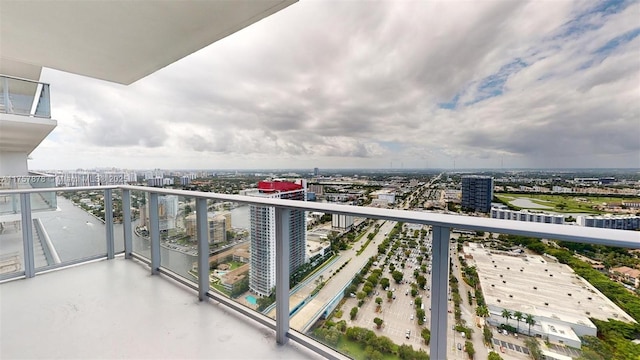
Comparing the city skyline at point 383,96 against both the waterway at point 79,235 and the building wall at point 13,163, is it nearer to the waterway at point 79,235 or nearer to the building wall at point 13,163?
the building wall at point 13,163

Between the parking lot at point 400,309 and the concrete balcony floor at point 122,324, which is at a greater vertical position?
the parking lot at point 400,309

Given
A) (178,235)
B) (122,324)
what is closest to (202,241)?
(178,235)

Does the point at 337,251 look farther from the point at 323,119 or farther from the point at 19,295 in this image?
the point at 323,119

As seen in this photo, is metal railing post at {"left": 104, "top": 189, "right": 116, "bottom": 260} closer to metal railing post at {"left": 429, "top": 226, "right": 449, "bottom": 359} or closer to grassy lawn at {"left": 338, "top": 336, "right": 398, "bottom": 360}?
grassy lawn at {"left": 338, "top": 336, "right": 398, "bottom": 360}

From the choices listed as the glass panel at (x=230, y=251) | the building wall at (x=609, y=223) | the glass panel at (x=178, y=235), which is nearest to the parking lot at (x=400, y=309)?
the building wall at (x=609, y=223)

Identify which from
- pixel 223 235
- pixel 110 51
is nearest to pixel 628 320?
pixel 223 235

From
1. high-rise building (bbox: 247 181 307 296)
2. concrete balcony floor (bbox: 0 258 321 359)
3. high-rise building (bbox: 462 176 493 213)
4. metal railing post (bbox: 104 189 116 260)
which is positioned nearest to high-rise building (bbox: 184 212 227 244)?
high-rise building (bbox: 247 181 307 296)
